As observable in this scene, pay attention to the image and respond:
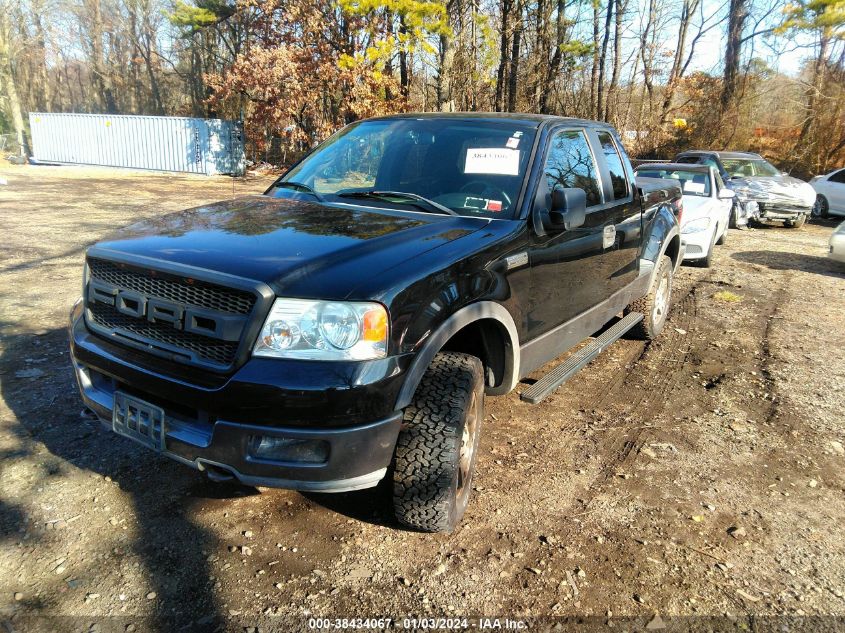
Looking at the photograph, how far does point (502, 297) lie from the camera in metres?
3.19

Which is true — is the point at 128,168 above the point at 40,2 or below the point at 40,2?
below

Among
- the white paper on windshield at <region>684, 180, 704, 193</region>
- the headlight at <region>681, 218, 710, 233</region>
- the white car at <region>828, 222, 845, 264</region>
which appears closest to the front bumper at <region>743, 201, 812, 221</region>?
the white paper on windshield at <region>684, 180, 704, 193</region>

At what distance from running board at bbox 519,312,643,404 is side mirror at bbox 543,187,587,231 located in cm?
90

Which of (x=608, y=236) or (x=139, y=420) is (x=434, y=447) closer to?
(x=139, y=420)

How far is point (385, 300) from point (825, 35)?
25556 millimetres

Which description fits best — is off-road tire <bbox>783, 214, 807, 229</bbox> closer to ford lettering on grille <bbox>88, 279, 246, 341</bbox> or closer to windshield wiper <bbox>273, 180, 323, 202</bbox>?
windshield wiper <bbox>273, 180, 323, 202</bbox>

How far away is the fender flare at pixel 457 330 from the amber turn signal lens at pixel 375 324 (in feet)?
0.68

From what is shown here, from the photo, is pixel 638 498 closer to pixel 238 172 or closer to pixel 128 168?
pixel 238 172

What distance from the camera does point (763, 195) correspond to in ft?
48.4

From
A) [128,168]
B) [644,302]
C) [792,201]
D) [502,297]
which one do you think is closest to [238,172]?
[128,168]

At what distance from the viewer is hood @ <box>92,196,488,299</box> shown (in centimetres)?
249

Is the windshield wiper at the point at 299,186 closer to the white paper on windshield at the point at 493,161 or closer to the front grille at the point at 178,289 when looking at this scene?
the white paper on windshield at the point at 493,161

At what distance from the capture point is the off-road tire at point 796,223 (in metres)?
14.9

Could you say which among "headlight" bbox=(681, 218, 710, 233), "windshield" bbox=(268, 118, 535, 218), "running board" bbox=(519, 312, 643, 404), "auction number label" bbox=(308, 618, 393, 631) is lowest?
"auction number label" bbox=(308, 618, 393, 631)
